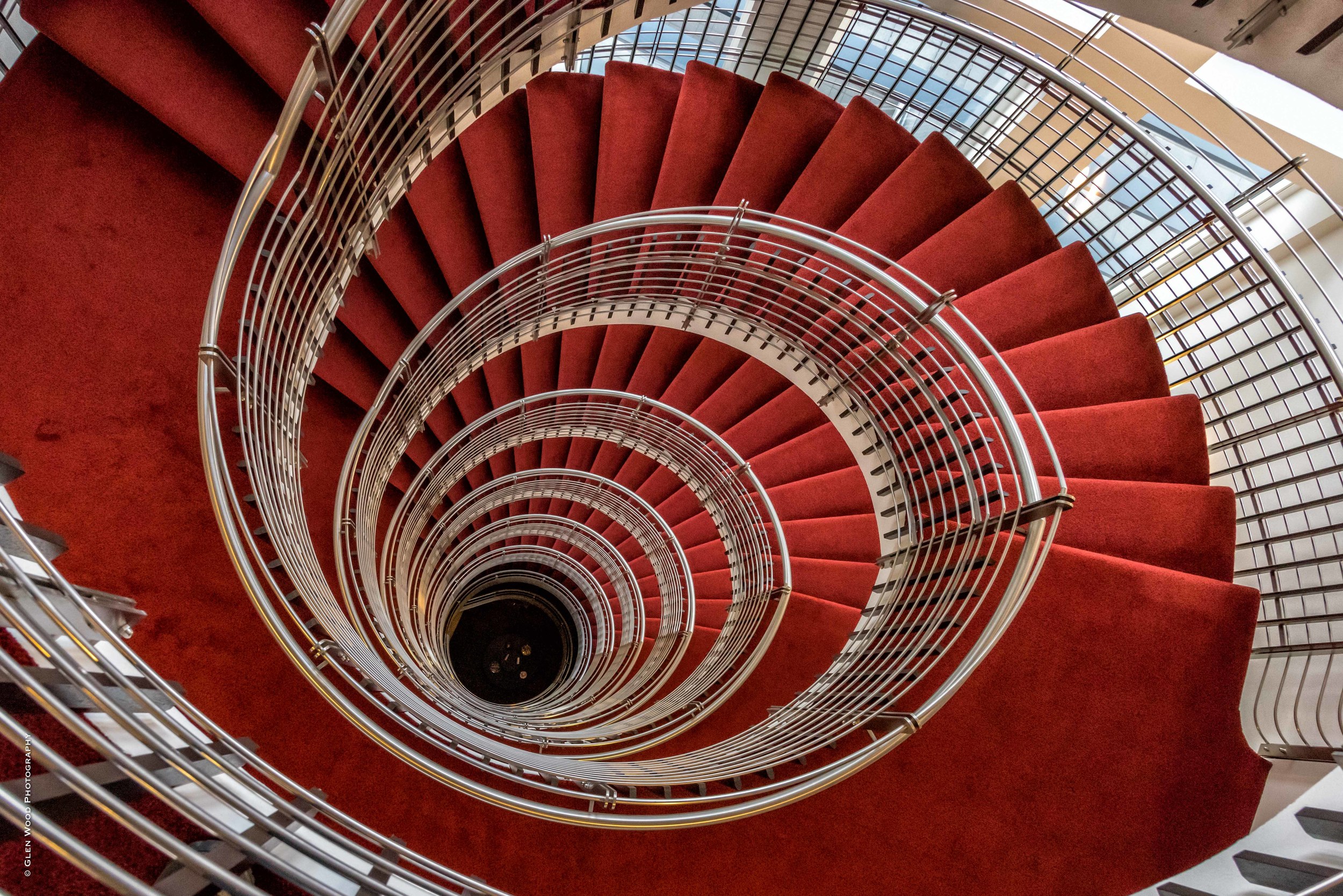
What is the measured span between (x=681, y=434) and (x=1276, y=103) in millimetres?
5222

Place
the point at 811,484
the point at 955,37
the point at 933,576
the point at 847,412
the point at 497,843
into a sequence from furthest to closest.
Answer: the point at 811,484 → the point at 847,412 → the point at 955,37 → the point at 933,576 → the point at 497,843

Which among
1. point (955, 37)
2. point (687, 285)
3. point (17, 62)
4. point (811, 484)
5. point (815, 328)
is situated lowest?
point (811, 484)

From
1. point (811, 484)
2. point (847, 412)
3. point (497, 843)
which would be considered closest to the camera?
point (497, 843)

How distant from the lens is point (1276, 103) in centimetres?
518

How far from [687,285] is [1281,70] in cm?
337

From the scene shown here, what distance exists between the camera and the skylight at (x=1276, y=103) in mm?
4930

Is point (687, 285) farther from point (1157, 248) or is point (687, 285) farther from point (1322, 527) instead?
point (1322, 527)

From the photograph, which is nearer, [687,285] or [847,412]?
[847,412]

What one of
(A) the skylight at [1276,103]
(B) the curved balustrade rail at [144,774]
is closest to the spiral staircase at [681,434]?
(B) the curved balustrade rail at [144,774]

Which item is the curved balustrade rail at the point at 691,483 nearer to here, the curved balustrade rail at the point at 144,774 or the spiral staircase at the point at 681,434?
the spiral staircase at the point at 681,434

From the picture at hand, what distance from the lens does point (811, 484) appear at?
18.0 ft

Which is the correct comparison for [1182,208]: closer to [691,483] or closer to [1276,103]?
[1276,103]

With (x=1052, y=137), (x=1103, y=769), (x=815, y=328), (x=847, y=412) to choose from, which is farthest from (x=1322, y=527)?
(x=1052, y=137)

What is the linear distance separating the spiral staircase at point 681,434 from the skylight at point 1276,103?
551mm
